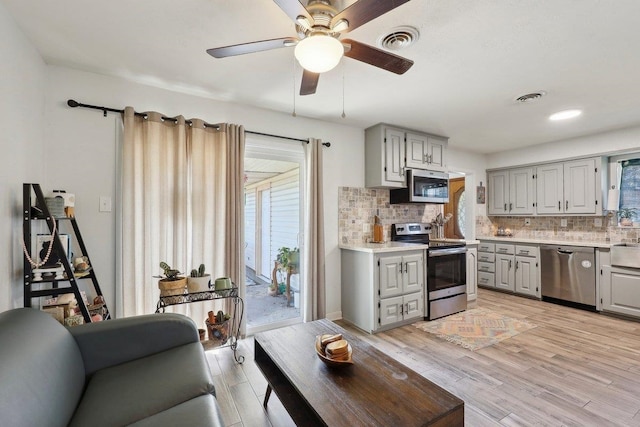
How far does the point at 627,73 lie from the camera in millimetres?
2281

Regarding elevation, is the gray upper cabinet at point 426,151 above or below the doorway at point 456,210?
above

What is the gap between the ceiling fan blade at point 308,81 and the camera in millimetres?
1801

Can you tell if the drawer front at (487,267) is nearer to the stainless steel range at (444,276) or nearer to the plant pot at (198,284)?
the stainless steel range at (444,276)

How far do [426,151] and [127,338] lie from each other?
12.1ft

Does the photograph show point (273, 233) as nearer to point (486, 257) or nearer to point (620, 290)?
point (486, 257)

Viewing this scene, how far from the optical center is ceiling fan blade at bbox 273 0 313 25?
1.25 m

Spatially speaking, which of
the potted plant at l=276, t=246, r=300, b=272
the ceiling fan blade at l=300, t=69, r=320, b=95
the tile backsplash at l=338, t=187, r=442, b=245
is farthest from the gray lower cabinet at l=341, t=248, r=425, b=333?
the ceiling fan blade at l=300, t=69, r=320, b=95

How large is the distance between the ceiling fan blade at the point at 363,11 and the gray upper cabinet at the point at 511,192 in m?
4.63

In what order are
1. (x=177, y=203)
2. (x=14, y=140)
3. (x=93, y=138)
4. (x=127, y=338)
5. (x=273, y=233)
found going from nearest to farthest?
(x=127, y=338), (x=14, y=140), (x=93, y=138), (x=177, y=203), (x=273, y=233)

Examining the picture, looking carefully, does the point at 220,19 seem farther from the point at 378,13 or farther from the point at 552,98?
the point at 552,98

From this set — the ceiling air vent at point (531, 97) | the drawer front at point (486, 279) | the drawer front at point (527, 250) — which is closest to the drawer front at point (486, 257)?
the drawer front at point (486, 279)

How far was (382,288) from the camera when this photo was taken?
312 centimetres

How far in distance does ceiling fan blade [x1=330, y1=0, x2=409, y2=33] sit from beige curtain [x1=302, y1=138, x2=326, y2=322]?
1.89 m

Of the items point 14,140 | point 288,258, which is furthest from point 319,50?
point 288,258
